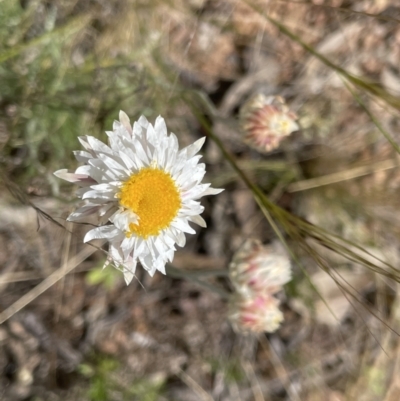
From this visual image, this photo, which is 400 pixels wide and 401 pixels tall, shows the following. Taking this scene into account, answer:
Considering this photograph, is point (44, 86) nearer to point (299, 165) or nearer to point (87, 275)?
point (87, 275)

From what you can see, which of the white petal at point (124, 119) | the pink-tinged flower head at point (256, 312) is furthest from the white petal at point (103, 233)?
the pink-tinged flower head at point (256, 312)

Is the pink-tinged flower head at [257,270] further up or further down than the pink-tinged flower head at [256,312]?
further up

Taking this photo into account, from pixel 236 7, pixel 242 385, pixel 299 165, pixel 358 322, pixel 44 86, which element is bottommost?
pixel 242 385

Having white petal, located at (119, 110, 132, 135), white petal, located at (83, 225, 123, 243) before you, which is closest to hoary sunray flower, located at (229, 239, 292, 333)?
white petal, located at (83, 225, 123, 243)

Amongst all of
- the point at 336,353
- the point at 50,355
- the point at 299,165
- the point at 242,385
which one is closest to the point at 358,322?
the point at 336,353

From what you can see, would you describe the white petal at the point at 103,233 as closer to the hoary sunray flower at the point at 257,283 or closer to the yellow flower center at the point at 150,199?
the yellow flower center at the point at 150,199

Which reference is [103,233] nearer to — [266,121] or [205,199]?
[266,121]
